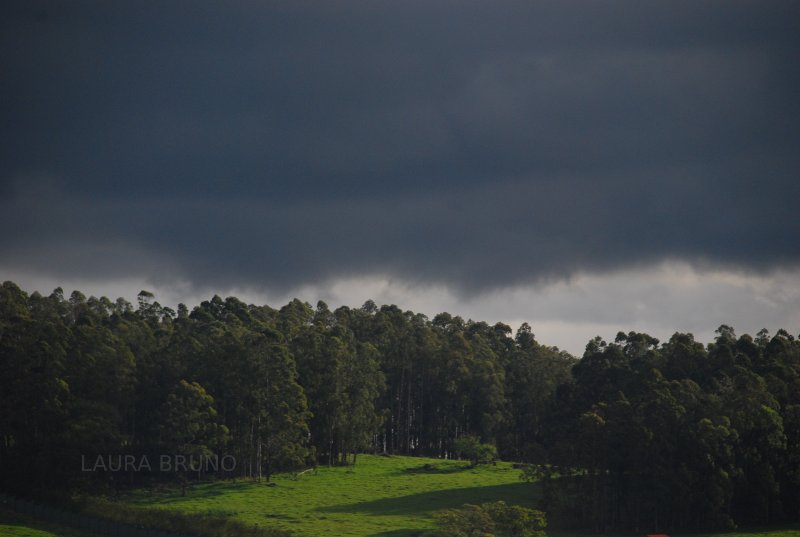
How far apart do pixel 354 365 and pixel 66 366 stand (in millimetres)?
41748

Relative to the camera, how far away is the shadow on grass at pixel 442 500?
374 feet

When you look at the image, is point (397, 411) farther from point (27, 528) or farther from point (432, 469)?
point (27, 528)

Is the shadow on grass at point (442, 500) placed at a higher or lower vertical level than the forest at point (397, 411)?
lower

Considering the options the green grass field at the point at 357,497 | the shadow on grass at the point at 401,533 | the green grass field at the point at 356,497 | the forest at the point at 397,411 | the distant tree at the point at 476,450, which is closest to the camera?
the shadow on grass at the point at 401,533

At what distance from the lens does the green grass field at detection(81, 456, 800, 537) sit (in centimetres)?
10438

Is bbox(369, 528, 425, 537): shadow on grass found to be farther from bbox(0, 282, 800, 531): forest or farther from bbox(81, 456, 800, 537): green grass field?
bbox(0, 282, 800, 531): forest

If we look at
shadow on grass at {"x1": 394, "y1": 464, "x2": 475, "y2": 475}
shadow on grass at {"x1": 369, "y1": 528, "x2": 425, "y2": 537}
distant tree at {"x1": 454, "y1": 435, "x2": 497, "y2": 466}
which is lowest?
shadow on grass at {"x1": 369, "y1": 528, "x2": 425, "y2": 537}

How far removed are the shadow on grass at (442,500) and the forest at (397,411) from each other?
488 centimetres

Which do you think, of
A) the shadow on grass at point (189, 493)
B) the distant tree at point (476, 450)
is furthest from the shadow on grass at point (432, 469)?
the shadow on grass at point (189, 493)

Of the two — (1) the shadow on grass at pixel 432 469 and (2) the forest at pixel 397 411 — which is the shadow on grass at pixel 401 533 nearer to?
(2) the forest at pixel 397 411

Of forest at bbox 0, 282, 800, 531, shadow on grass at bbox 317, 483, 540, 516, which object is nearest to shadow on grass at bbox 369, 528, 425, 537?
shadow on grass at bbox 317, 483, 540, 516

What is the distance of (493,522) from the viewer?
91.8m

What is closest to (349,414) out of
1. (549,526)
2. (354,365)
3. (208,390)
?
(354,365)

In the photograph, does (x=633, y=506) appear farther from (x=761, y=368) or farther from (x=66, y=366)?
(x=66, y=366)
